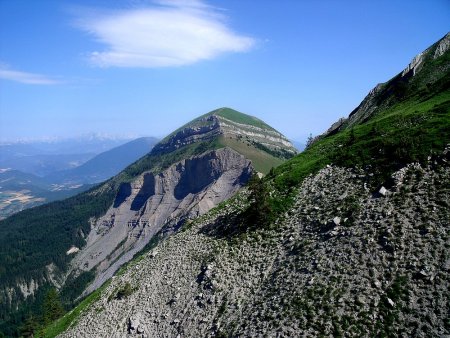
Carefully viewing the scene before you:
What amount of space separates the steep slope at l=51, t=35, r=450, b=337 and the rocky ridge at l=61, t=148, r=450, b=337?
0.11m

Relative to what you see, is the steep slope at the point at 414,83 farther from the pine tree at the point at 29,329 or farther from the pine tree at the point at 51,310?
the pine tree at the point at 29,329

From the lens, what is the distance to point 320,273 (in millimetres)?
30812

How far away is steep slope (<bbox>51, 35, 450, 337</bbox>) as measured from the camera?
26.5m

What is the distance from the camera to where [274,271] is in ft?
114

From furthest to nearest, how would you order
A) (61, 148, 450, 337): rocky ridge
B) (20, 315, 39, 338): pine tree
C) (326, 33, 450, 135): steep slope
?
(20, 315, 39, 338): pine tree → (326, 33, 450, 135): steep slope → (61, 148, 450, 337): rocky ridge

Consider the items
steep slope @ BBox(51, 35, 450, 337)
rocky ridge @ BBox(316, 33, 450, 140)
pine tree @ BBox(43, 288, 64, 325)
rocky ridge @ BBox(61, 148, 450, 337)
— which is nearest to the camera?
rocky ridge @ BBox(61, 148, 450, 337)

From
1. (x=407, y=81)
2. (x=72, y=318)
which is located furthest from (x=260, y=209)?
(x=407, y=81)

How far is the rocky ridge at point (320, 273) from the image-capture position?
85.7 ft

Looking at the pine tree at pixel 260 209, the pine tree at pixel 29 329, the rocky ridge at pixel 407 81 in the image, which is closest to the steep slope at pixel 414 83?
the rocky ridge at pixel 407 81

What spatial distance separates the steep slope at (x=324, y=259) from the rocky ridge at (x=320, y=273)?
11 cm

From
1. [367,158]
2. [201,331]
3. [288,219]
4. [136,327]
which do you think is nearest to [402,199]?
[367,158]

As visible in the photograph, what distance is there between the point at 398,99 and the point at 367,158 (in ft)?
138

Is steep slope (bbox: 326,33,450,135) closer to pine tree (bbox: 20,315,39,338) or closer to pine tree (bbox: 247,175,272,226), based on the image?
pine tree (bbox: 247,175,272,226)

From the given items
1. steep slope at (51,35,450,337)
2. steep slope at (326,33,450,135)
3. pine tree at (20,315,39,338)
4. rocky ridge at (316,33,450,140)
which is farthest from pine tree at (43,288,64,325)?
rocky ridge at (316,33,450,140)
